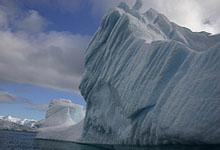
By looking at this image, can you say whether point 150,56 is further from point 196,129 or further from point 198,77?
point 196,129

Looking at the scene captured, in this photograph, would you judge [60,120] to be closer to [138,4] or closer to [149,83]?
[138,4]

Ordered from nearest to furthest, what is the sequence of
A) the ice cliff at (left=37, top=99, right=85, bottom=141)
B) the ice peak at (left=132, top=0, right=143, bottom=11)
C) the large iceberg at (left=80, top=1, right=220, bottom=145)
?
the large iceberg at (left=80, top=1, right=220, bottom=145) → the ice peak at (left=132, top=0, right=143, bottom=11) → the ice cliff at (left=37, top=99, right=85, bottom=141)

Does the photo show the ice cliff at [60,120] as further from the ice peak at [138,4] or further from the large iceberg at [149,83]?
the ice peak at [138,4]

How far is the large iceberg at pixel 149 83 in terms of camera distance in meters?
20.1

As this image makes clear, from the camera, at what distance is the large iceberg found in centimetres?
2009

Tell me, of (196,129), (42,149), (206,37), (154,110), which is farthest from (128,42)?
(196,129)

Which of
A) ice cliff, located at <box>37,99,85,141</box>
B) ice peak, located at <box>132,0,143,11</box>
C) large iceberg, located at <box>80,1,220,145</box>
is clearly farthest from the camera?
ice cliff, located at <box>37,99,85,141</box>

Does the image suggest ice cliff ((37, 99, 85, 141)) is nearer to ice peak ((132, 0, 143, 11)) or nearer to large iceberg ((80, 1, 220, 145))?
large iceberg ((80, 1, 220, 145))

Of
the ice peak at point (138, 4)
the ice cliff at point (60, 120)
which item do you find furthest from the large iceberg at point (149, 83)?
the ice cliff at point (60, 120)

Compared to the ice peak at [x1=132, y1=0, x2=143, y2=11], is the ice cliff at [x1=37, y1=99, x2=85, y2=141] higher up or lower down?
lower down

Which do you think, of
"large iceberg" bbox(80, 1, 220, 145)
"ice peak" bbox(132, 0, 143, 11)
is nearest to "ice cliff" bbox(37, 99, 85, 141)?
"large iceberg" bbox(80, 1, 220, 145)

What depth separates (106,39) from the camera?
4059 centimetres

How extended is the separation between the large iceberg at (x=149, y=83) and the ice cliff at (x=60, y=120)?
9.07 metres

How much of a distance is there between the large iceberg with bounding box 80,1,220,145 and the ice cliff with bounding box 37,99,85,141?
907 cm
